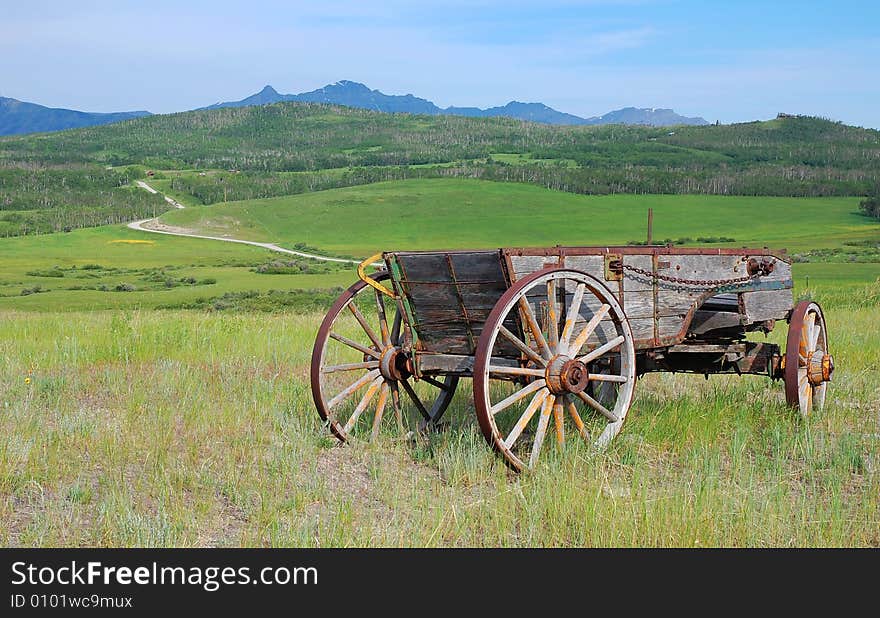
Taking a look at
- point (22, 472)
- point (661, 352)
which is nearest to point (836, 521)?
point (661, 352)

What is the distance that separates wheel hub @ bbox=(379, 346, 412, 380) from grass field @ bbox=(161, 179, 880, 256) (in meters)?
75.3

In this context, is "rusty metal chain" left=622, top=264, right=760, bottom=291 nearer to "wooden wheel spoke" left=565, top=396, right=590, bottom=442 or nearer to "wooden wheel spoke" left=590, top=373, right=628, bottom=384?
"wooden wheel spoke" left=590, top=373, right=628, bottom=384

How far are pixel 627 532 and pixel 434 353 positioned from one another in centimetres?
256

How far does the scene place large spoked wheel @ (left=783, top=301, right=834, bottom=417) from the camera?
23.9ft

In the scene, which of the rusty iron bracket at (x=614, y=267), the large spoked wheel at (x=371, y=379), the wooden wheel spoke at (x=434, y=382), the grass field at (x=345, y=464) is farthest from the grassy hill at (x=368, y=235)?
the rusty iron bracket at (x=614, y=267)

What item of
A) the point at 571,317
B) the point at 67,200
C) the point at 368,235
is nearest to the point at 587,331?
the point at 571,317

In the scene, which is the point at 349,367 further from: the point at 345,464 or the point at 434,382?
the point at 345,464

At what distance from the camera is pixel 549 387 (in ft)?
19.0

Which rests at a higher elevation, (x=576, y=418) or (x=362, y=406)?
(x=576, y=418)

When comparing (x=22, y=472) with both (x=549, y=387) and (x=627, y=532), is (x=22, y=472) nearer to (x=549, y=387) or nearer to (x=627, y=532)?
(x=549, y=387)

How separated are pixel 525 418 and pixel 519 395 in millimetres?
159

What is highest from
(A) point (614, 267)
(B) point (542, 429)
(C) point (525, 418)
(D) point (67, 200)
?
(D) point (67, 200)

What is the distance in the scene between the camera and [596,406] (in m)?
6.02

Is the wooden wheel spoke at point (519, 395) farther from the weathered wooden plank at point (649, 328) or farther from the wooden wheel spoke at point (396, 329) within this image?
the wooden wheel spoke at point (396, 329)
